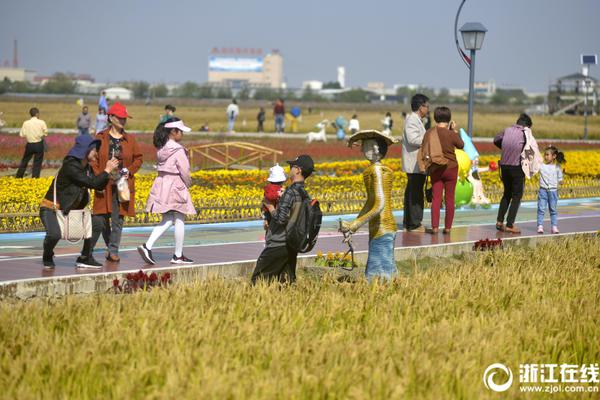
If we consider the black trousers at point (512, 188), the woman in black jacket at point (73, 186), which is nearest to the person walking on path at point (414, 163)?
the black trousers at point (512, 188)

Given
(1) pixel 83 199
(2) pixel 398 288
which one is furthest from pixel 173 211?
(2) pixel 398 288

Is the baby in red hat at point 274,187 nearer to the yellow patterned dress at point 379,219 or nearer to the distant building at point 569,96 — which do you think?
the yellow patterned dress at point 379,219

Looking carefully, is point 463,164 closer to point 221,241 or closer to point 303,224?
point 221,241

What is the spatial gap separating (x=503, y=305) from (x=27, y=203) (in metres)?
9.06

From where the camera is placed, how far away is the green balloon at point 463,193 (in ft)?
67.7

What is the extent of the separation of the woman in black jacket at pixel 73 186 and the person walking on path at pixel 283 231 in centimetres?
196

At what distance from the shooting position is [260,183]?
23406 millimetres

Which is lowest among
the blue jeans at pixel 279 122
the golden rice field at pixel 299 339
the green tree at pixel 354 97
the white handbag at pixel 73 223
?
the green tree at pixel 354 97

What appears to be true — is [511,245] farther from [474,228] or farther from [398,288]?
[398,288]

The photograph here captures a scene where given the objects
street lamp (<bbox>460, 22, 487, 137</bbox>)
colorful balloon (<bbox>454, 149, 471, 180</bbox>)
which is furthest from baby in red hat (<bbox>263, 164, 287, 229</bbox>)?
street lamp (<bbox>460, 22, 487, 137</bbox>)

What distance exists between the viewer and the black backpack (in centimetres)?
1106

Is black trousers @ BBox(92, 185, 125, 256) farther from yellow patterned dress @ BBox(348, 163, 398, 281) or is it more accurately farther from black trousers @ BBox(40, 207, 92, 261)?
yellow patterned dress @ BBox(348, 163, 398, 281)

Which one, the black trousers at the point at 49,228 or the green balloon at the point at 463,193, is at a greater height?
the black trousers at the point at 49,228

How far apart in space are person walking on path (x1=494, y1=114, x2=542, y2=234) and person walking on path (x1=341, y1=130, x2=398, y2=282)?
5.71 metres
